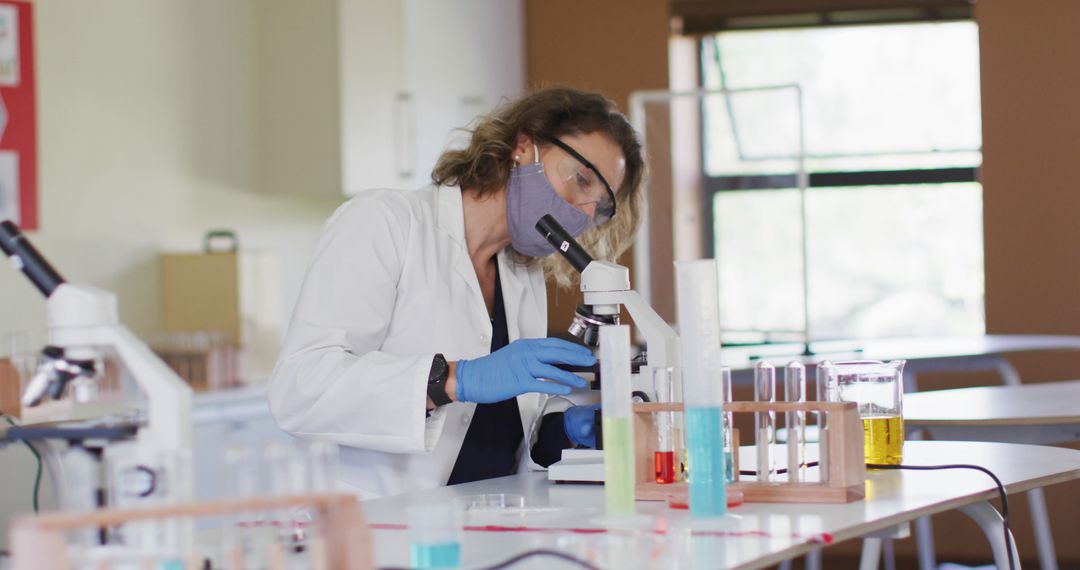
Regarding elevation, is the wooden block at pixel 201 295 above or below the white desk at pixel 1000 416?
above

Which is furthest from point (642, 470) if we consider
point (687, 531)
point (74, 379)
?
point (74, 379)

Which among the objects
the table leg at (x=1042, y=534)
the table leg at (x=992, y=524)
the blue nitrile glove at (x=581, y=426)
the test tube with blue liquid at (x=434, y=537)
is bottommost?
the table leg at (x=1042, y=534)

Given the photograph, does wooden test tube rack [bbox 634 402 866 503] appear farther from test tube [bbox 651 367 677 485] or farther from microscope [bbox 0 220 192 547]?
microscope [bbox 0 220 192 547]

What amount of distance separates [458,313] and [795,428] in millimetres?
705

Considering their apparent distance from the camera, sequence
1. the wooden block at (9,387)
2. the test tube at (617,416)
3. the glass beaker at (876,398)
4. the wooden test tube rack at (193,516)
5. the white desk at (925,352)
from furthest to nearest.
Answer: the white desk at (925,352) → the wooden block at (9,387) → the glass beaker at (876,398) → the test tube at (617,416) → the wooden test tube rack at (193,516)

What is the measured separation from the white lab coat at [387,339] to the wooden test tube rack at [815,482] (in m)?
0.38

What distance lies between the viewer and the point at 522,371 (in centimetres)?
194

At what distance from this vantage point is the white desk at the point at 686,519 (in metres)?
1.38

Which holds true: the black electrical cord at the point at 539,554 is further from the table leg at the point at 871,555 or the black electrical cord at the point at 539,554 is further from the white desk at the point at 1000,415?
the table leg at the point at 871,555

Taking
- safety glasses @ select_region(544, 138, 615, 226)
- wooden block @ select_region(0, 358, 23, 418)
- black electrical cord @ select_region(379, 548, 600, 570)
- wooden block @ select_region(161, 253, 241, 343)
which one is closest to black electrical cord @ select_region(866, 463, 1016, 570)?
safety glasses @ select_region(544, 138, 615, 226)

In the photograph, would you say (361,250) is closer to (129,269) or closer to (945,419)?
(945,419)

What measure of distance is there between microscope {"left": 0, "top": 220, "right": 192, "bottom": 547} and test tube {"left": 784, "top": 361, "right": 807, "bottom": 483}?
2.71ft

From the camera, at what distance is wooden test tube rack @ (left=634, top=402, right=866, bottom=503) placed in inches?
66.7

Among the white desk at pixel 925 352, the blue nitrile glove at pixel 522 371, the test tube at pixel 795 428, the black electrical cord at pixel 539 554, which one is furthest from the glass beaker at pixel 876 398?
the white desk at pixel 925 352
